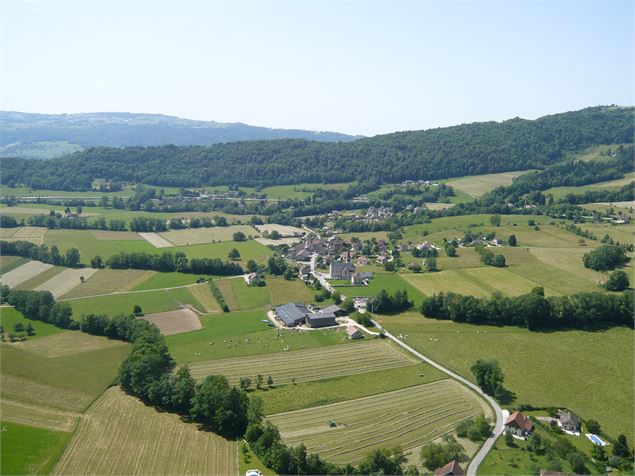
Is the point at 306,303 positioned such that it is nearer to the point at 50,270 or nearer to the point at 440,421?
the point at 440,421

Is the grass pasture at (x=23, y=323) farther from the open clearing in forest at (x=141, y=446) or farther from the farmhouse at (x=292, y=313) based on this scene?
the farmhouse at (x=292, y=313)

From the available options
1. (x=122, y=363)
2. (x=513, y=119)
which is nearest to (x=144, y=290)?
(x=122, y=363)

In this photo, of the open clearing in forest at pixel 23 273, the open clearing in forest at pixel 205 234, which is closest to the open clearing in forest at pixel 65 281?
the open clearing in forest at pixel 23 273

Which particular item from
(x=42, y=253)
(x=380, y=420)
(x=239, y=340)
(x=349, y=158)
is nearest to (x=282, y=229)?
(x=42, y=253)

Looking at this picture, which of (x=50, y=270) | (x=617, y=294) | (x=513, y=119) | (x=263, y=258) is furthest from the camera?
(x=513, y=119)

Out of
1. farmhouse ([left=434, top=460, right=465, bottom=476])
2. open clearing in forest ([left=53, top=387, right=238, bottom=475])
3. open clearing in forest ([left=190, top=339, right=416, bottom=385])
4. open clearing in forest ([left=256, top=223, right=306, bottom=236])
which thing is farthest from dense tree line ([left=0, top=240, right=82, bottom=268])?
farmhouse ([left=434, top=460, right=465, bottom=476])

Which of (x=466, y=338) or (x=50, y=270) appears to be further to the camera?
(x=50, y=270)

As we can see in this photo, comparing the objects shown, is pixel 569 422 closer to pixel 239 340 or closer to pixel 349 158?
pixel 239 340
